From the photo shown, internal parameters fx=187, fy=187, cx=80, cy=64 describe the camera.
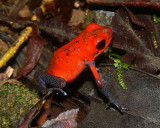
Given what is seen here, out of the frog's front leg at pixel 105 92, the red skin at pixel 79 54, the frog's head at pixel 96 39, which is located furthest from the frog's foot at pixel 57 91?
the frog's head at pixel 96 39

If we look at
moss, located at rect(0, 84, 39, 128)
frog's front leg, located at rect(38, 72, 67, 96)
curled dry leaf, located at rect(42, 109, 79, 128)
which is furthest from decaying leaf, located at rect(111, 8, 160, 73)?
moss, located at rect(0, 84, 39, 128)

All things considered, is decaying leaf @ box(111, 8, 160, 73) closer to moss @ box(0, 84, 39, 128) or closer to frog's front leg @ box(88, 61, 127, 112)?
frog's front leg @ box(88, 61, 127, 112)

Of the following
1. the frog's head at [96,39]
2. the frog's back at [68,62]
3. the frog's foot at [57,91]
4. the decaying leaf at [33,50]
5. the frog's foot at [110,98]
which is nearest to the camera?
the frog's foot at [110,98]

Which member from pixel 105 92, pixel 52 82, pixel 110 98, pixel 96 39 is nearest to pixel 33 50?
pixel 52 82

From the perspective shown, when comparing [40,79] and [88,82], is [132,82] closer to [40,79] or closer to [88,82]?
[88,82]

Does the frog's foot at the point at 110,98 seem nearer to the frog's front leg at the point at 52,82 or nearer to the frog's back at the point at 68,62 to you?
the frog's back at the point at 68,62

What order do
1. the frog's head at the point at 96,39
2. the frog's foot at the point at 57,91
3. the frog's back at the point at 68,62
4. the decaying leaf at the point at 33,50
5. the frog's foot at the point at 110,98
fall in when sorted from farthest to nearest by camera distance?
the decaying leaf at the point at 33,50
the frog's foot at the point at 57,91
the frog's back at the point at 68,62
the frog's head at the point at 96,39
the frog's foot at the point at 110,98

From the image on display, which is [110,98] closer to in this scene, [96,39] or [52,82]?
[96,39]
